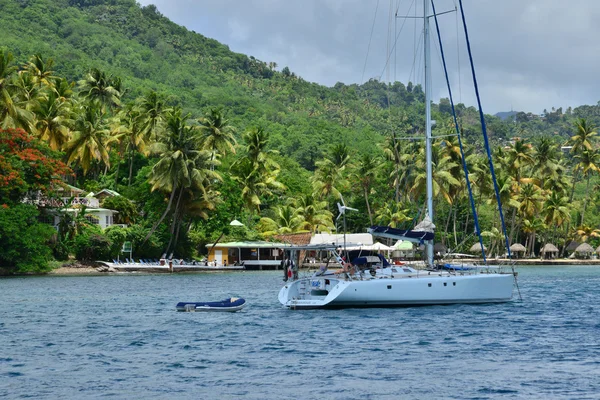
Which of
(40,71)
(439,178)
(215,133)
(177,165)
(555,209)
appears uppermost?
(40,71)

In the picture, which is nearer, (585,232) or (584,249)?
(584,249)

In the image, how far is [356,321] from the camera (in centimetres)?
3925

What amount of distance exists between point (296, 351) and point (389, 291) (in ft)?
36.0

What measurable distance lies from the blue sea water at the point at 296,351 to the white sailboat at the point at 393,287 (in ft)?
2.23

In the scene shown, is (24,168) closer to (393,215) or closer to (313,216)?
(313,216)

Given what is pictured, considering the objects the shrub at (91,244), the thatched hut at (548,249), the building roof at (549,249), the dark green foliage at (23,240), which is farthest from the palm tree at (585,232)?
the dark green foliage at (23,240)

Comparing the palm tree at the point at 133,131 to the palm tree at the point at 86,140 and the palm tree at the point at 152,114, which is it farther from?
the palm tree at the point at 86,140

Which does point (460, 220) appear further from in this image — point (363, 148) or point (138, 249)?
point (138, 249)

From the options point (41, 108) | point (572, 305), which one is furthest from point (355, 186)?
point (572, 305)

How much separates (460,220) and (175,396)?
4125 inches

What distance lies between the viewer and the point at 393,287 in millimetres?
41125

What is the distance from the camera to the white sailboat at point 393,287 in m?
40.8

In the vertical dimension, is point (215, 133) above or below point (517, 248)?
above

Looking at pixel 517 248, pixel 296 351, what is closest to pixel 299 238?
pixel 517 248
